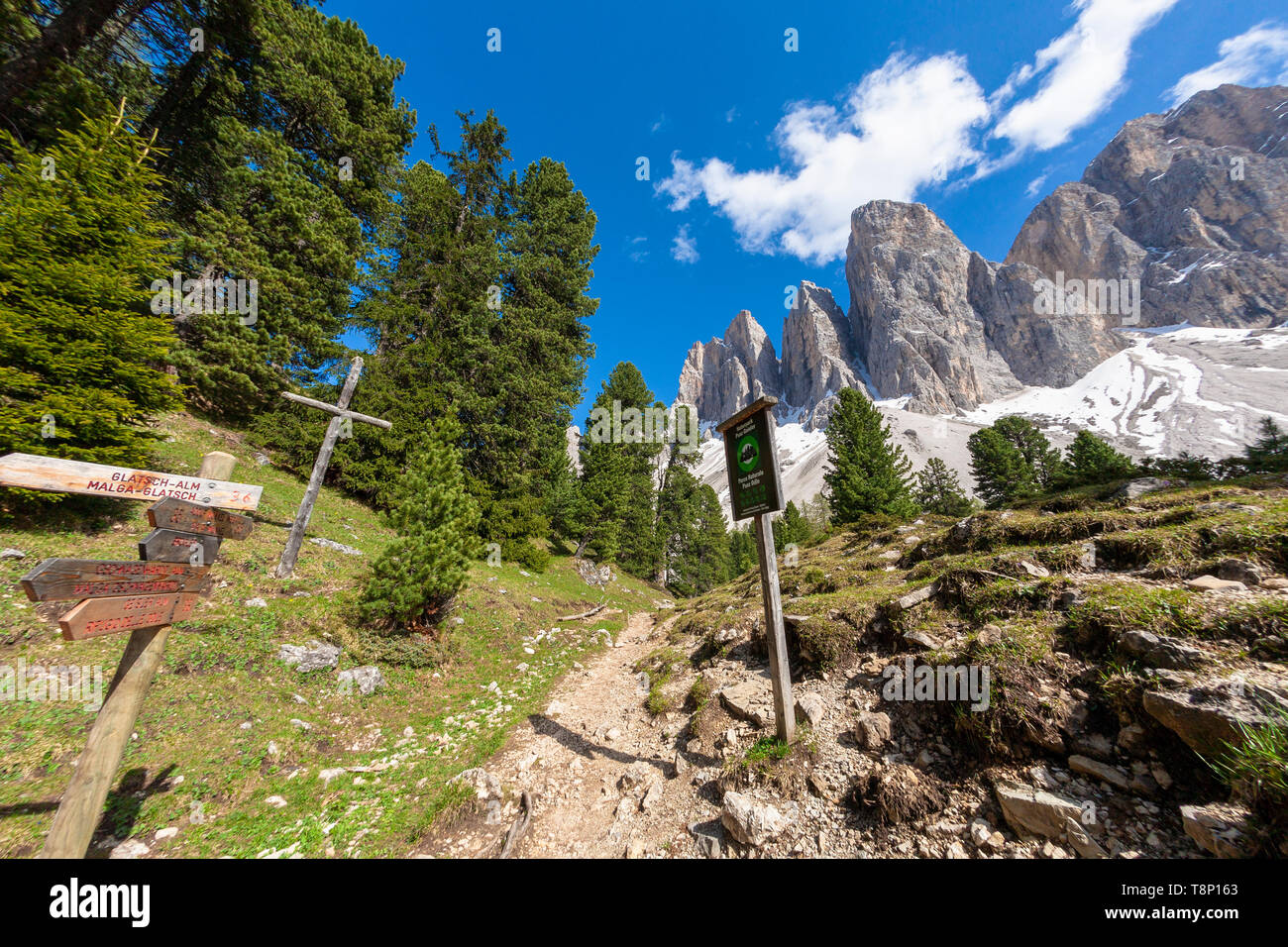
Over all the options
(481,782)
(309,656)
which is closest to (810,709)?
(481,782)

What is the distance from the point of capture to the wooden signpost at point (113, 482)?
334 cm

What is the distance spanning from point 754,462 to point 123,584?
6.77m

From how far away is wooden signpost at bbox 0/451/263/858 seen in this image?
Result: 316 cm

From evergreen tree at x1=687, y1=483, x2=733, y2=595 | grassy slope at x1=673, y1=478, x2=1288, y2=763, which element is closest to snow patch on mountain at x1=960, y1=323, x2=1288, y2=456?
evergreen tree at x1=687, y1=483, x2=733, y2=595

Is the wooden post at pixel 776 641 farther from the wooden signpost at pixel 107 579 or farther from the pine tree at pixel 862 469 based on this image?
the pine tree at pixel 862 469

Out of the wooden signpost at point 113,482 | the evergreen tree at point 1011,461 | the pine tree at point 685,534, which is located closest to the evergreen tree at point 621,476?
the pine tree at point 685,534

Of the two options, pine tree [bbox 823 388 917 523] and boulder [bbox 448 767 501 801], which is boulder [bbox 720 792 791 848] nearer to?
boulder [bbox 448 767 501 801]

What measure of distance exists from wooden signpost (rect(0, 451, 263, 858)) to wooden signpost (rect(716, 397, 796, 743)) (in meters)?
5.79

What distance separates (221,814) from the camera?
463 centimetres

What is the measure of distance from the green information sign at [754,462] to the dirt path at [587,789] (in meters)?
3.89

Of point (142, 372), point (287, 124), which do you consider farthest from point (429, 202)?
point (142, 372)

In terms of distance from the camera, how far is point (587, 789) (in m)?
5.78

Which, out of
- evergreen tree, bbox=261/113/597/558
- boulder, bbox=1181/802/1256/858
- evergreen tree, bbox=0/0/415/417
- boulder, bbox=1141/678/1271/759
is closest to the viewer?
boulder, bbox=1181/802/1256/858
